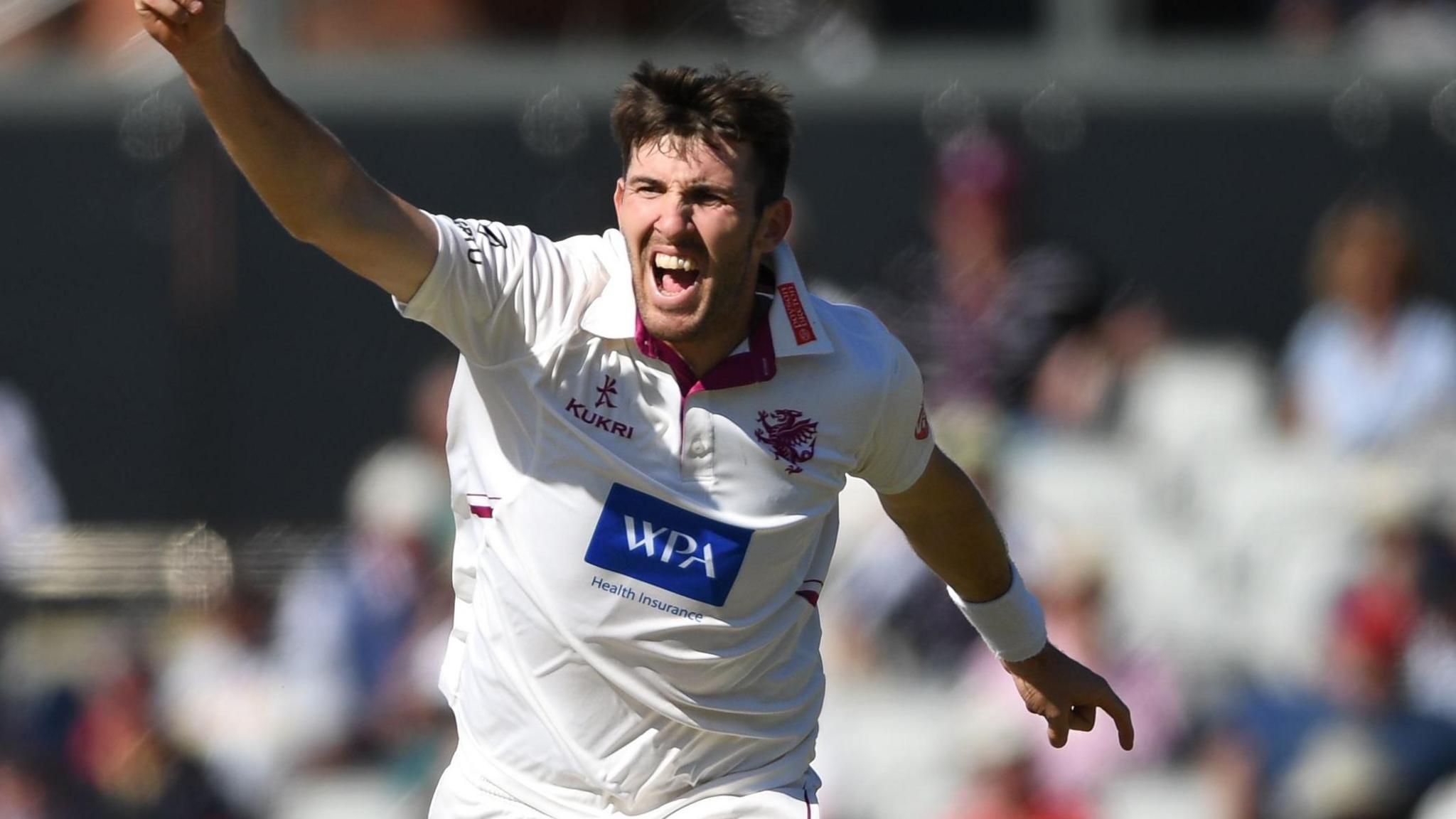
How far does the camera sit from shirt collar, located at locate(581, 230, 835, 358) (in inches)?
140

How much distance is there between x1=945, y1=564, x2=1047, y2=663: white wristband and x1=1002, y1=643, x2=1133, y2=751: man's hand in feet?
0.11

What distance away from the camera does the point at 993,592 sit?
13.6ft

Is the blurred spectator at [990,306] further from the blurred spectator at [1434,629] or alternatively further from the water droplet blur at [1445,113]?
the water droplet blur at [1445,113]

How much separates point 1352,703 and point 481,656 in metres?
3.87

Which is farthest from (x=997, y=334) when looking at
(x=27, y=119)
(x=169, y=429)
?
(x=27, y=119)

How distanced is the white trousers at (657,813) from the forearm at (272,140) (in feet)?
3.52

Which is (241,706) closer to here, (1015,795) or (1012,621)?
(1015,795)

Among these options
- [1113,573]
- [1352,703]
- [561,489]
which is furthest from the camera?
[1113,573]

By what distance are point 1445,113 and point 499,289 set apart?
22.1 feet

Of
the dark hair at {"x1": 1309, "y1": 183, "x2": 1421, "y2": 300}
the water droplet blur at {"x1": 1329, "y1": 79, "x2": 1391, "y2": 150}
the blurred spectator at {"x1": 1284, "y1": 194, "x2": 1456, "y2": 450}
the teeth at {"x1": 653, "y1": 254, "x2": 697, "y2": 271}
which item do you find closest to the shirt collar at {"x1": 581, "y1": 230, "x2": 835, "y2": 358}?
the teeth at {"x1": 653, "y1": 254, "x2": 697, "y2": 271}

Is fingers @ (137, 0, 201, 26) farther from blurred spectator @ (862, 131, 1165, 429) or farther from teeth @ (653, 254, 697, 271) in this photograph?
blurred spectator @ (862, 131, 1165, 429)

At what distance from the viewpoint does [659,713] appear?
360cm

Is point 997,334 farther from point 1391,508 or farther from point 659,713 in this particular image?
point 659,713

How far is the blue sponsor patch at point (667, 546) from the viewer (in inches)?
139
